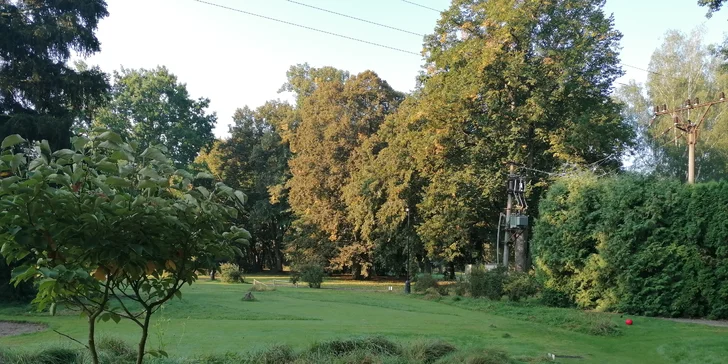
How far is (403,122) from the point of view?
3559 cm

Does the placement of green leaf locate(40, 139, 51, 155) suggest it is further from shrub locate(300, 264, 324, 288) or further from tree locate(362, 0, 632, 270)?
shrub locate(300, 264, 324, 288)

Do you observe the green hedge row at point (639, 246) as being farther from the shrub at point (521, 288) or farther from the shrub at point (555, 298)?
the shrub at point (521, 288)

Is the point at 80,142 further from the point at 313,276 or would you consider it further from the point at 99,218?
the point at 313,276

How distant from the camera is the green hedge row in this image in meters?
18.2

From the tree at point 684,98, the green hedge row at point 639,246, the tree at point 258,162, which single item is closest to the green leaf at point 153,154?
the green hedge row at point 639,246

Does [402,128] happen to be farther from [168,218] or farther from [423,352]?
[168,218]

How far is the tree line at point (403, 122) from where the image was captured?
75.4 feet

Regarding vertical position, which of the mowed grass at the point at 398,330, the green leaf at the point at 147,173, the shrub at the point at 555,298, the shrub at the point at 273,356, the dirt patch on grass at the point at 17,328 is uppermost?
the green leaf at the point at 147,173

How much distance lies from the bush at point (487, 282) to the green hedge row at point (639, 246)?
2.44 m

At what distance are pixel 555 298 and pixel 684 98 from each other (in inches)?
1217

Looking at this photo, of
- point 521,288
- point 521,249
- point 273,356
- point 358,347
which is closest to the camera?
point 273,356

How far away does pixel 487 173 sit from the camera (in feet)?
107

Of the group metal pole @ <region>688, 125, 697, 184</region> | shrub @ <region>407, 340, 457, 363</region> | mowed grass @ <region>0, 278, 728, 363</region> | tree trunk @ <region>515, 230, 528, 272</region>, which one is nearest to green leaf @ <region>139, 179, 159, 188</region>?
mowed grass @ <region>0, 278, 728, 363</region>

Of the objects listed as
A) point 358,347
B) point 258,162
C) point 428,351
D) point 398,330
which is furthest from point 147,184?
point 258,162
